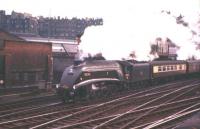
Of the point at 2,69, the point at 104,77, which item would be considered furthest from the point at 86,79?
the point at 2,69

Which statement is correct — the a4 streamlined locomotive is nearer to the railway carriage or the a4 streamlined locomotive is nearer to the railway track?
the railway carriage

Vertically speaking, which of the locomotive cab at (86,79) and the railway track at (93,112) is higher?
the locomotive cab at (86,79)

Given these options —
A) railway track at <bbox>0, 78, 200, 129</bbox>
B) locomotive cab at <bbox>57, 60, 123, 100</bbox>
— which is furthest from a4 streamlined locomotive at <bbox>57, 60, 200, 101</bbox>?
railway track at <bbox>0, 78, 200, 129</bbox>

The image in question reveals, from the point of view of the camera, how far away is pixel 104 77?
2555cm

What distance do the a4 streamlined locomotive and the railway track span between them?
1451mm

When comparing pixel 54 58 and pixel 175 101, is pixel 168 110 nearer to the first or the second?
pixel 175 101

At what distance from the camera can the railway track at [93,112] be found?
56.7 feet

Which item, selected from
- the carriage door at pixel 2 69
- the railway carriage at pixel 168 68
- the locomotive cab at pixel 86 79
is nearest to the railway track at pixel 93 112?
the locomotive cab at pixel 86 79

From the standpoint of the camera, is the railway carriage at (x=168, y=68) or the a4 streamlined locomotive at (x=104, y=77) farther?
the railway carriage at (x=168, y=68)

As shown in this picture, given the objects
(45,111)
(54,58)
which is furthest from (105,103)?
(54,58)

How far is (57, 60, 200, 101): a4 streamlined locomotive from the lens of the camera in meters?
23.5

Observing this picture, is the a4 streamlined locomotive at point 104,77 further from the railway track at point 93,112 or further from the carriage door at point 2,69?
the carriage door at point 2,69

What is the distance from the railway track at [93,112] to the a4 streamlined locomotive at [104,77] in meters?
1.45

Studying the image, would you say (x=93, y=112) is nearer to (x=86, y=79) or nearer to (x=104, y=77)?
(x=86, y=79)
